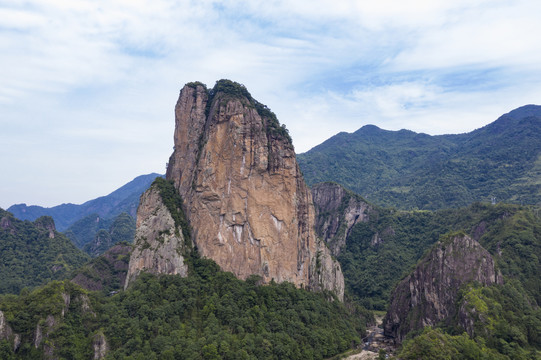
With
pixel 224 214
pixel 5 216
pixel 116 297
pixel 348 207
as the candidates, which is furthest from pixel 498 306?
pixel 5 216

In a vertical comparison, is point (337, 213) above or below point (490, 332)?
above

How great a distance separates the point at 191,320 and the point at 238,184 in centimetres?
2818

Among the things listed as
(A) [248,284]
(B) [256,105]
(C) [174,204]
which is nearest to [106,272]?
(C) [174,204]

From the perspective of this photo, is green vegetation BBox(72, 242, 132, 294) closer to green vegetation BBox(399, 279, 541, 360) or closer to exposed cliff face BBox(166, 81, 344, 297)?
exposed cliff face BBox(166, 81, 344, 297)

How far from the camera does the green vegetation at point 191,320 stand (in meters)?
52.2

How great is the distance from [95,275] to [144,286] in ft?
151

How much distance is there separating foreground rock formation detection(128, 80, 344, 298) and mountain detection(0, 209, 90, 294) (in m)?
68.0

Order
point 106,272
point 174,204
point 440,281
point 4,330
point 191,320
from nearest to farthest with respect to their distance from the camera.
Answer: point 4,330, point 191,320, point 440,281, point 174,204, point 106,272

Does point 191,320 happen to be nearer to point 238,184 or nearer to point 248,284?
point 248,284

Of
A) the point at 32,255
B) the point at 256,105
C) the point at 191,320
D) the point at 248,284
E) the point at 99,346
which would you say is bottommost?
the point at 99,346

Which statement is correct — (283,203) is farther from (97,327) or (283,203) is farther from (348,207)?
(348,207)

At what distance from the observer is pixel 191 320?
60.0 metres

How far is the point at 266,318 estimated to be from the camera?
65688 millimetres

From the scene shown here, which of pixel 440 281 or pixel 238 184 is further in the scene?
pixel 238 184
